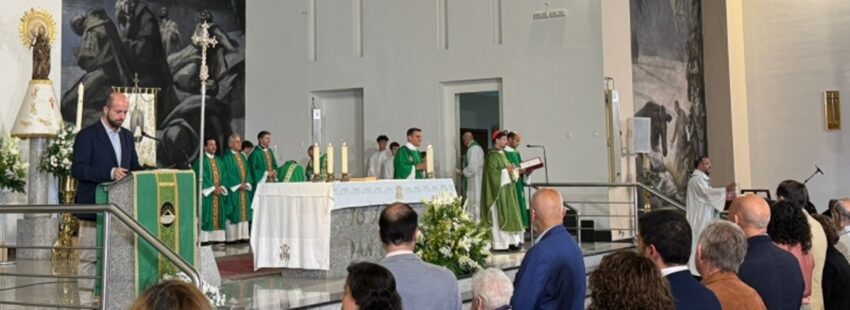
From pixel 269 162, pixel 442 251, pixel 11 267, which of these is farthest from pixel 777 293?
pixel 269 162

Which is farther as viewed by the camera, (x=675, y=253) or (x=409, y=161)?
(x=409, y=161)

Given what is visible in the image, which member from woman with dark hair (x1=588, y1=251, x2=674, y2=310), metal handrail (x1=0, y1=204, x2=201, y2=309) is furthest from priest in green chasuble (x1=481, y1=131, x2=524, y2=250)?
woman with dark hair (x1=588, y1=251, x2=674, y2=310)

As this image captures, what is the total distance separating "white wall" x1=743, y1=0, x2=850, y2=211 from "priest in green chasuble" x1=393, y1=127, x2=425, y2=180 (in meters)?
10.6

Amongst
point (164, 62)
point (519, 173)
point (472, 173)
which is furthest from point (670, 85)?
point (164, 62)

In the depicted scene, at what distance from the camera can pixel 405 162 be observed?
14133 millimetres

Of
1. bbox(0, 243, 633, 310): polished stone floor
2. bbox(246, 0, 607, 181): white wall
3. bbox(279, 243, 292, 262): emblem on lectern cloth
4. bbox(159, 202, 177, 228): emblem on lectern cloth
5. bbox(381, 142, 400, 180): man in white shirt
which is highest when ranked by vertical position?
bbox(246, 0, 607, 181): white wall

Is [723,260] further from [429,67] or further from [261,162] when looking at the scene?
[429,67]

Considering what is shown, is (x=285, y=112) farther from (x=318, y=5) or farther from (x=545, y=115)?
(x=545, y=115)

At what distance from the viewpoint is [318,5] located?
17.5m

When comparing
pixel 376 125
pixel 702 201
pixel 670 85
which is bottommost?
pixel 702 201

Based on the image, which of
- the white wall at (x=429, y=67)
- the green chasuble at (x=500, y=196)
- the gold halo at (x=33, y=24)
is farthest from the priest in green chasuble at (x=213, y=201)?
the green chasuble at (x=500, y=196)

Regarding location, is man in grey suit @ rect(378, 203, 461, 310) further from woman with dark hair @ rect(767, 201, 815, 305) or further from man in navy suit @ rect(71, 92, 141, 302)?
man in navy suit @ rect(71, 92, 141, 302)

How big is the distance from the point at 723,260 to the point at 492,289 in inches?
43.4

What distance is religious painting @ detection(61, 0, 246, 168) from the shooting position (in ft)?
47.9
